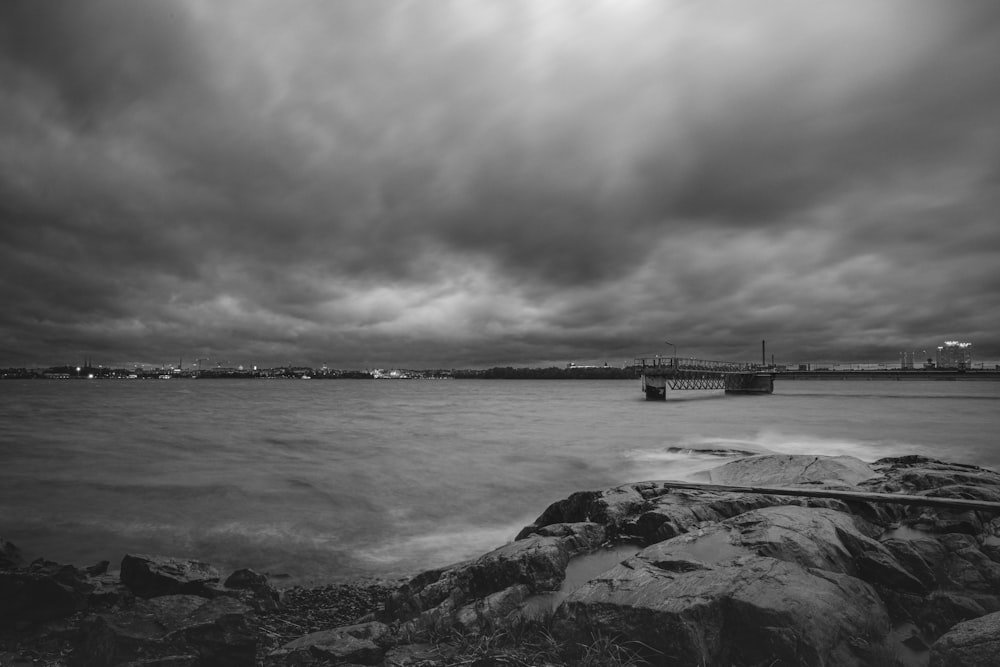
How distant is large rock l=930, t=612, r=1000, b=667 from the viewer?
3.34 metres

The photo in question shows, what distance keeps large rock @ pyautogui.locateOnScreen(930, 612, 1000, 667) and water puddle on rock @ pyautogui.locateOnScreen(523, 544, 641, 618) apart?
294 cm

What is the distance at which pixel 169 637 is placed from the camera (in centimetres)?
529

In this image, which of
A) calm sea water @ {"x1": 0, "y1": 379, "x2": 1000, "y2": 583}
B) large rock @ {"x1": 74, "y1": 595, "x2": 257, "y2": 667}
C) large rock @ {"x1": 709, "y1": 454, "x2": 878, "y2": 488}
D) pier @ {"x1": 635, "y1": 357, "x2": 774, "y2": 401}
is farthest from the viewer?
pier @ {"x1": 635, "y1": 357, "x2": 774, "y2": 401}

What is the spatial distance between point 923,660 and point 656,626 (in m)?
2.11

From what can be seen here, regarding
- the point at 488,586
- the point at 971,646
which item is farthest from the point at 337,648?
the point at 971,646

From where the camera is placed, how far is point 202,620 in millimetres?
5641

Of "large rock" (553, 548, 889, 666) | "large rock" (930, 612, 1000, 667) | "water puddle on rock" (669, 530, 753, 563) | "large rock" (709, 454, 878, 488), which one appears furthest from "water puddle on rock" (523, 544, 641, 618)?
"large rock" (709, 454, 878, 488)

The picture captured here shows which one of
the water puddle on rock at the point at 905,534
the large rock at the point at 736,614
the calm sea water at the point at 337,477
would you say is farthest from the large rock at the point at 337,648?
the water puddle on rock at the point at 905,534

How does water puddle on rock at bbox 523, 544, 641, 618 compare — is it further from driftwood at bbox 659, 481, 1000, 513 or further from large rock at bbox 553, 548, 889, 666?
driftwood at bbox 659, 481, 1000, 513

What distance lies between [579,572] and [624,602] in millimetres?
1751

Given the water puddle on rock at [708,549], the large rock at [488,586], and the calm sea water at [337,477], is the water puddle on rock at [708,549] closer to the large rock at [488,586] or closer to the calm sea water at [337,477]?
the large rock at [488,586]

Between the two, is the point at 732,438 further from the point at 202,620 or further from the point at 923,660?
the point at 202,620

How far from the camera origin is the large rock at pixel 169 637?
16.5 ft

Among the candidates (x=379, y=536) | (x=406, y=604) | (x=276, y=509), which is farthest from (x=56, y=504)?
(x=406, y=604)
